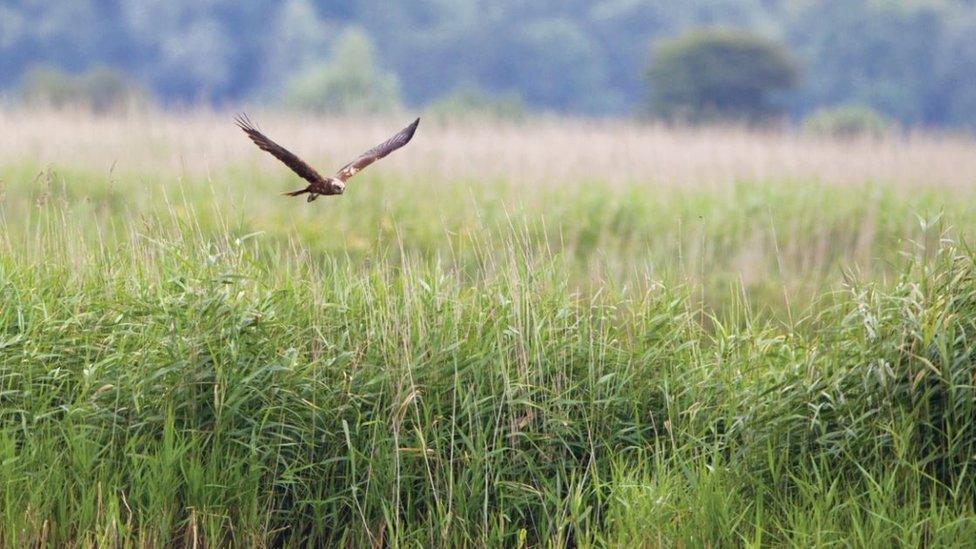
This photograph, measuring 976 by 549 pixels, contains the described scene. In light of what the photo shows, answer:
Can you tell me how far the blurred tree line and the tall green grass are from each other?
91.9ft

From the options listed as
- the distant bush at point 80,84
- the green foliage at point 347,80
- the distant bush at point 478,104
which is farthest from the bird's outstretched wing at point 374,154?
the green foliage at point 347,80

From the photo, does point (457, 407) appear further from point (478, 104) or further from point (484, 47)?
point (484, 47)

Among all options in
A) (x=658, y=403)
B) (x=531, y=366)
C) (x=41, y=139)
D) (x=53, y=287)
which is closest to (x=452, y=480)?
(x=531, y=366)

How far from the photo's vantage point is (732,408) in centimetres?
525

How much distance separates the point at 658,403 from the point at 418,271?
127cm

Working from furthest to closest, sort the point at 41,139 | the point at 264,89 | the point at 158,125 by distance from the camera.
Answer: the point at 264,89
the point at 158,125
the point at 41,139

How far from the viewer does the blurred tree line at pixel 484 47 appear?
118 ft

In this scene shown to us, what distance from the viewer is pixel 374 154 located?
17.4ft

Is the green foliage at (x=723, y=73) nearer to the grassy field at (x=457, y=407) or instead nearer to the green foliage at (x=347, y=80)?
the green foliage at (x=347, y=80)

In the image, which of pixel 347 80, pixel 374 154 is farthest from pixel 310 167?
pixel 347 80

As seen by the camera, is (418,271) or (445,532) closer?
(445,532)

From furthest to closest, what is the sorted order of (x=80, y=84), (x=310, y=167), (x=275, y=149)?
(x=80, y=84) < (x=310, y=167) < (x=275, y=149)

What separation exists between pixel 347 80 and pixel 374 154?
99.2 feet

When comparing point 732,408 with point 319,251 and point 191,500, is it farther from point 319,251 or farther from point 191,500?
point 319,251
